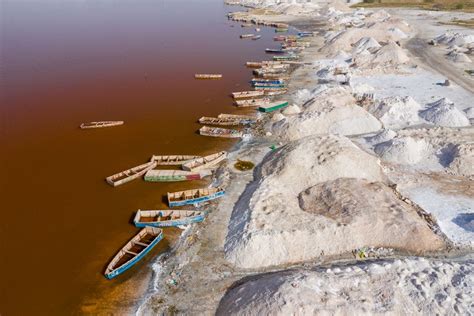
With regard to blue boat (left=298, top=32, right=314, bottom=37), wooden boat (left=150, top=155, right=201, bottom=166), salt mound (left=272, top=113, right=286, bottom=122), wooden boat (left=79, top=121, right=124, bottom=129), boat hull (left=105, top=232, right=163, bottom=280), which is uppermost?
boat hull (left=105, top=232, right=163, bottom=280)

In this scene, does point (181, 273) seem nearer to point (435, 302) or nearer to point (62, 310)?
point (62, 310)

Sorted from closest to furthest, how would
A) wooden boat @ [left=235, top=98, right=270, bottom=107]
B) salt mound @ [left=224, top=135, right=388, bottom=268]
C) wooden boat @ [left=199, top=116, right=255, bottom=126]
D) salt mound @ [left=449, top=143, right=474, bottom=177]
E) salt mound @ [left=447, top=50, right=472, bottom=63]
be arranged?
1. salt mound @ [left=224, top=135, right=388, bottom=268]
2. salt mound @ [left=449, top=143, right=474, bottom=177]
3. wooden boat @ [left=199, top=116, right=255, bottom=126]
4. wooden boat @ [left=235, top=98, right=270, bottom=107]
5. salt mound @ [left=447, top=50, right=472, bottom=63]

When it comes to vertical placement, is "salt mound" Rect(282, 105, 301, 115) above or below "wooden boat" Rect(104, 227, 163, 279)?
below

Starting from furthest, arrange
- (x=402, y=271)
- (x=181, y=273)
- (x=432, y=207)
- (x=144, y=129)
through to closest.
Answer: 1. (x=144, y=129)
2. (x=432, y=207)
3. (x=181, y=273)
4. (x=402, y=271)

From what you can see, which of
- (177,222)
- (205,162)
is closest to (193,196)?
(177,222)

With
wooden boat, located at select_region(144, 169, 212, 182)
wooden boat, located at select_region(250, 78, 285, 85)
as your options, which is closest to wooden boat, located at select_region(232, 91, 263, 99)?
wooden boat, located at select_region(250, 78, 285, 85)

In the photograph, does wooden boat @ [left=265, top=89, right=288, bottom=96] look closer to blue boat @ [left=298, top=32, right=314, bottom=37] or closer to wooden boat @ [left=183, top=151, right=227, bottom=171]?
wooden boat @ [left=183, top=151, right=227, bottom=171]

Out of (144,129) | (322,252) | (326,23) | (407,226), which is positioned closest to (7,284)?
A: (322,252)
